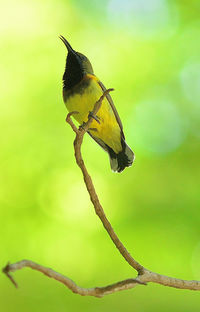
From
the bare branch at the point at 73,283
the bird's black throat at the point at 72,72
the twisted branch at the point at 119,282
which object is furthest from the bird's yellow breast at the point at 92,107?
the bare branch at the point at 73,283

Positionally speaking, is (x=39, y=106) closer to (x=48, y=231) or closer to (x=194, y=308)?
(x=48, y=231)

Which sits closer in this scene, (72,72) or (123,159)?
(72,72)

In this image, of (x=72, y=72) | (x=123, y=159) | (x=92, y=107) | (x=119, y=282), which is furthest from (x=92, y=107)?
(x=119, y=282)

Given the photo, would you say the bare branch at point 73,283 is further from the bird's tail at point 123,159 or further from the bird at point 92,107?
the bird's tail at point 123,159

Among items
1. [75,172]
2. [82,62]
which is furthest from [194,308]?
[82,62]

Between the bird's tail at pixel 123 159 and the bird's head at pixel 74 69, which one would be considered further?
the bird's tail at pixel 123 159

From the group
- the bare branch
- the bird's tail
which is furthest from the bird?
the bare branch

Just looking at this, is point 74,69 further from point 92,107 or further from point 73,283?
point 73,283

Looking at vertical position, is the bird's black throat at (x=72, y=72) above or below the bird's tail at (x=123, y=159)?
above
